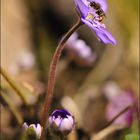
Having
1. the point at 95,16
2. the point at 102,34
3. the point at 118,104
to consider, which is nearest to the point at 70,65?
the point at 118,104

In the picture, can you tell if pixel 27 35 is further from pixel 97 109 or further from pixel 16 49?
pixel 97 109

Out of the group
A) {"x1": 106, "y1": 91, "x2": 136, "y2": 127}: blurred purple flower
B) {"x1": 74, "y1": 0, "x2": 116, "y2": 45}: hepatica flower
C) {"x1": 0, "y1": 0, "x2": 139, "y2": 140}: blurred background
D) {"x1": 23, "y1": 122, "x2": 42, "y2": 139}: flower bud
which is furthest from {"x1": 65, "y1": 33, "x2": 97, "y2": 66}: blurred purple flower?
{"x1": 23, "y1": 122, "x2": 42, "y2": 139}: flower bud

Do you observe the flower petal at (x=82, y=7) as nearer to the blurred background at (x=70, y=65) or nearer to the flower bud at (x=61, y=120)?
the flower bud at (x=61, y=120)

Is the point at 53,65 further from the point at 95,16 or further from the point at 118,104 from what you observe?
the point at 118,104

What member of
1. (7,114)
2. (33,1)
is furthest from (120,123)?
(33,1)

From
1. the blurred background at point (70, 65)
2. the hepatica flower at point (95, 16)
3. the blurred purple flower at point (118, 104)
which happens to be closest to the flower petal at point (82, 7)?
the hepatica flower at point (95, 16)

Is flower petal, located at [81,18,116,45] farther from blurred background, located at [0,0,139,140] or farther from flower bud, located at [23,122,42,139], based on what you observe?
blurred background, located at [0,0,139,140]
